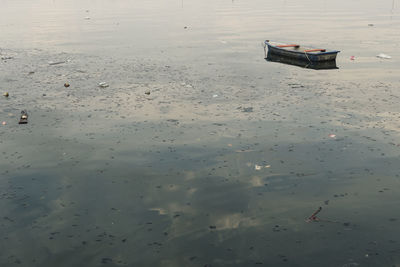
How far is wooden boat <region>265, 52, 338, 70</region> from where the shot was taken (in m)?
17.7

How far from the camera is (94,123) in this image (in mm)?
10625

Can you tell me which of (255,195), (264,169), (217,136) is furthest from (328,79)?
(255,195)

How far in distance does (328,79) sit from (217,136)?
25.0 ft

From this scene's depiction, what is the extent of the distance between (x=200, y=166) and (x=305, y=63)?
12.2 metres

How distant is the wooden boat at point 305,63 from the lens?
17.7 metres

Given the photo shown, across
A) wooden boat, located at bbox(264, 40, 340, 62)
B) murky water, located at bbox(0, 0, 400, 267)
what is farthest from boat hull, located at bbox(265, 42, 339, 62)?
murky water, located at bbox(0, 0, 400, 267)

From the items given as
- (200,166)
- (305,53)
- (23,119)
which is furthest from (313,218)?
(305,53)

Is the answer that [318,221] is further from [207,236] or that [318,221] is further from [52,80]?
[52,80]

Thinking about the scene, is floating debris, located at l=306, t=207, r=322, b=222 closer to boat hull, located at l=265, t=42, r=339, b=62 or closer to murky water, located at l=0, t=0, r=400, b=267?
murky water, located at l=0, t=0, r=400, b=267

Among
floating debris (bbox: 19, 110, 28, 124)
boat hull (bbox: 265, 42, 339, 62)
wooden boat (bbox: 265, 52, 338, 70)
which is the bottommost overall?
floating debris (bbox: 19, 110, 28, 124)

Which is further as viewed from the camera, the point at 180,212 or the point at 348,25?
the point at 348,25

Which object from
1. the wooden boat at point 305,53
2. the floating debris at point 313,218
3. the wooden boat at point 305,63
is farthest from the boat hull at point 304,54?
the floating debris at point 313,218

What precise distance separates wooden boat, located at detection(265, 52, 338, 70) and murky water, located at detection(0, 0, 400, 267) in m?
0.85

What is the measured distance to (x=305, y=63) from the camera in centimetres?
1842
